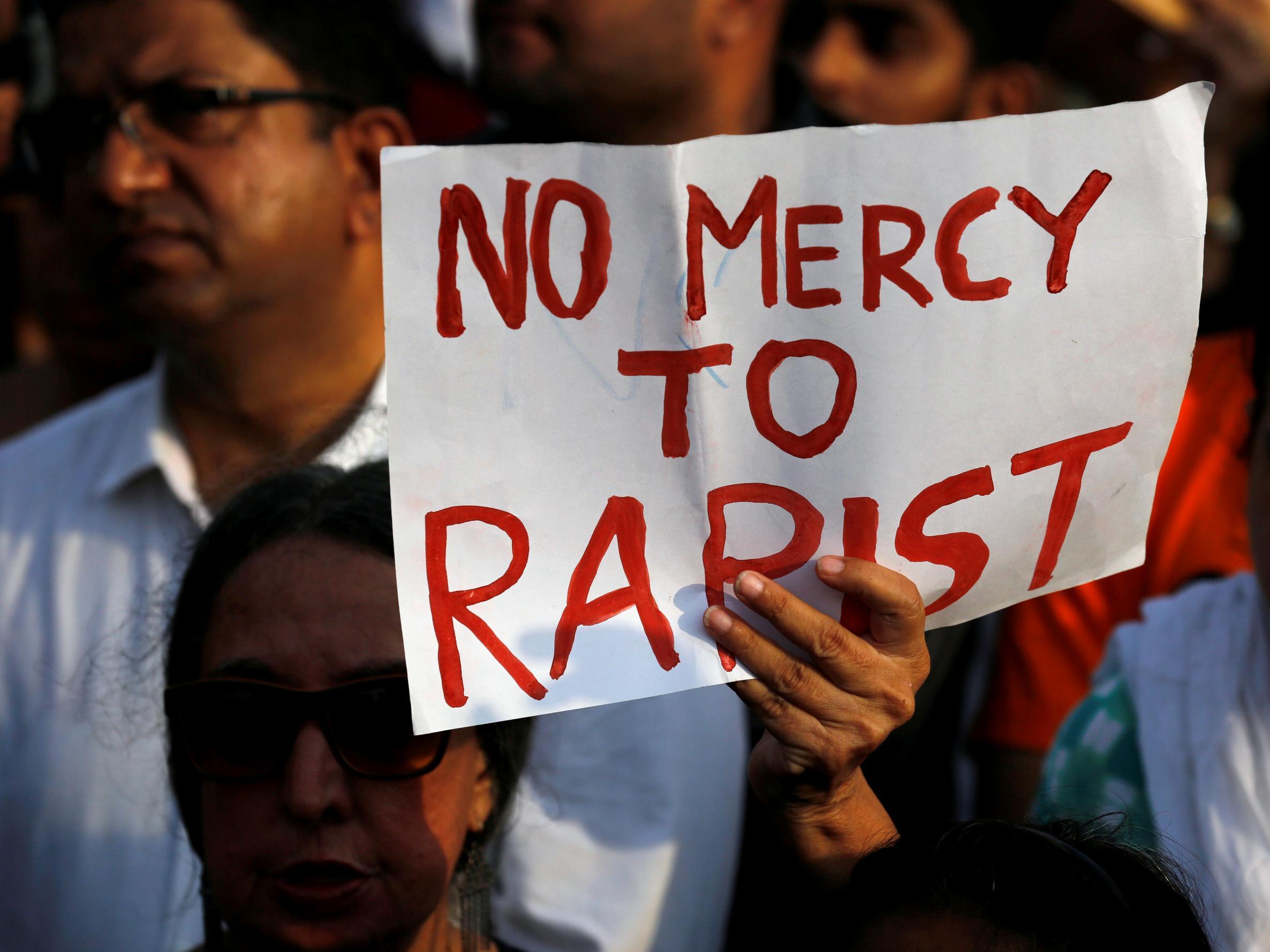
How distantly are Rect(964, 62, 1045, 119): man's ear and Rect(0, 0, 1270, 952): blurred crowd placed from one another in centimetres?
55

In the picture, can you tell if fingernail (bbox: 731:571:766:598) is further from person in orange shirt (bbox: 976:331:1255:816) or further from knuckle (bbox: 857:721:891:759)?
person in orange shirt (bbox: 976:331:1255:816)

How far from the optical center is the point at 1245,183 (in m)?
2.86

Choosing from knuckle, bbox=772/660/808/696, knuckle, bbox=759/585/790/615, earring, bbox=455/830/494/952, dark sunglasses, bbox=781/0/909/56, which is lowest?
earring, bbox=455/830/494/952

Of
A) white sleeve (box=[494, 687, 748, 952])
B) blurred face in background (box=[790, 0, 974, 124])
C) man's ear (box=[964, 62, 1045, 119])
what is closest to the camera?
white sleeve (box=[494, 687, 748, 952])

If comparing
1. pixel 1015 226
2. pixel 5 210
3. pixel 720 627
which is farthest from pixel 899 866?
pixel 5 210

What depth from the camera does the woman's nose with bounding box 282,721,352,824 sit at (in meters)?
1.42

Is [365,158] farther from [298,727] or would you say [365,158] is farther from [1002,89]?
[1002,89]

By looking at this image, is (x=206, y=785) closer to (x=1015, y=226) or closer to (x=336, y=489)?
(x=336, y=489)

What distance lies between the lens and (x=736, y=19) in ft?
9.68

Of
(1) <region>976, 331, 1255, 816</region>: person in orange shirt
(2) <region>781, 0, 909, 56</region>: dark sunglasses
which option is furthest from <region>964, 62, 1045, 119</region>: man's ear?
(1) <region>976, 331, 1255, 816</region>: person in orange shirt

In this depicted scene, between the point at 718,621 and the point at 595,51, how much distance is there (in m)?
1.88

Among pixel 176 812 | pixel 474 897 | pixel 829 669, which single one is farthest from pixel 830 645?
pixel 176 812

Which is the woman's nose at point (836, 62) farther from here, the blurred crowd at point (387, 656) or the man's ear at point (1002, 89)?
the man's ear at point (1002, 89)

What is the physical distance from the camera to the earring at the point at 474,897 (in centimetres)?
160
